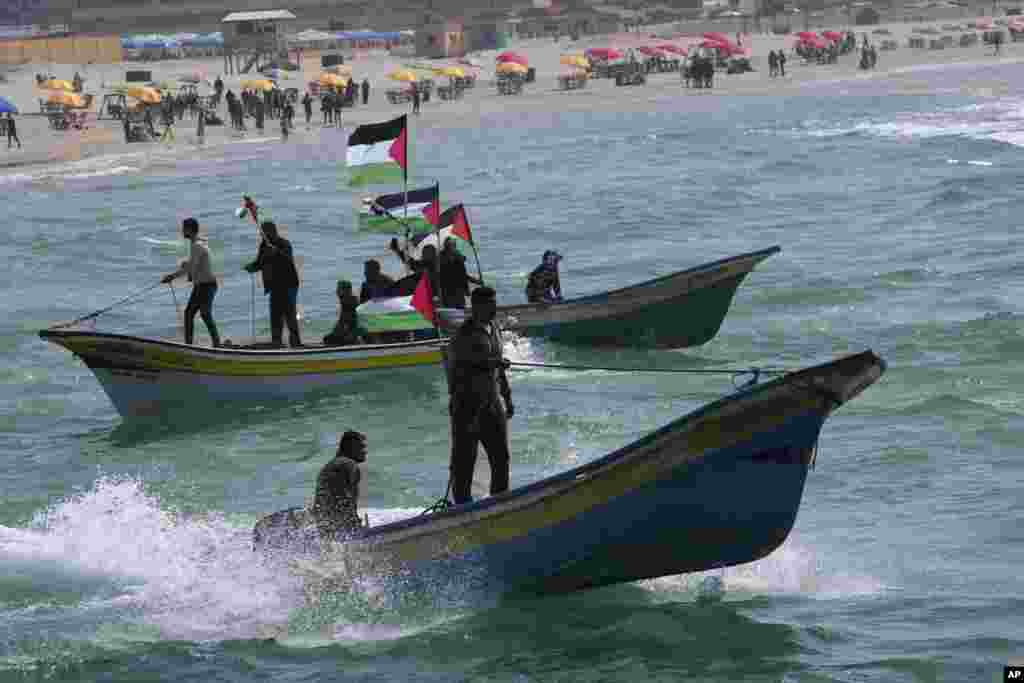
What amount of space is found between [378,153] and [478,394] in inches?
347

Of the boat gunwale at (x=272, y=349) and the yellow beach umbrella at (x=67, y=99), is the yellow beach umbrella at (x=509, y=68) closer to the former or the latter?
the yellow beach umbrella at (x=67, y=99)

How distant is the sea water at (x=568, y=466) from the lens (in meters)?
13.1

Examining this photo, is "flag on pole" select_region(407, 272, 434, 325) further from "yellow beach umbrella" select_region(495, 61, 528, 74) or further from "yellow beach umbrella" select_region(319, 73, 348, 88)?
"yellow beach umbrella" select_region(495, 61, 528, 74)

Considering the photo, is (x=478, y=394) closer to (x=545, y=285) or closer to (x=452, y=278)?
(x=452, y=278)

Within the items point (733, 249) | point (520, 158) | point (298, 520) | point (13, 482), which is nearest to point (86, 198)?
point (520, 158)

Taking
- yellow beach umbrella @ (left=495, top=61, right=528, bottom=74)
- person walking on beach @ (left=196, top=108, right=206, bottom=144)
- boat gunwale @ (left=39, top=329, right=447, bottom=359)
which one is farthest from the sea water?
yellow beach umbrella @ (left=495, top=61, right=528, bottom=74)

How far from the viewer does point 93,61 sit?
10431cm

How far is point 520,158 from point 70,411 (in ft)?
126

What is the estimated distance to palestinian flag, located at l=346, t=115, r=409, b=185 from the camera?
21.3m

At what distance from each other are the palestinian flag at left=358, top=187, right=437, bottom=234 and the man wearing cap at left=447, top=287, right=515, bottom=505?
324 inches

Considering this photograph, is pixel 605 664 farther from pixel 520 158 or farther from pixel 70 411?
pixel 520 158

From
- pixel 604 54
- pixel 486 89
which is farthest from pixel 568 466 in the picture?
pixel 604 54

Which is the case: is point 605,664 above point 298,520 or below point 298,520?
below

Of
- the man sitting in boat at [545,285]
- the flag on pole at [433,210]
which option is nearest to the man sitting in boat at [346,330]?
the flag on pole at [433,210]
